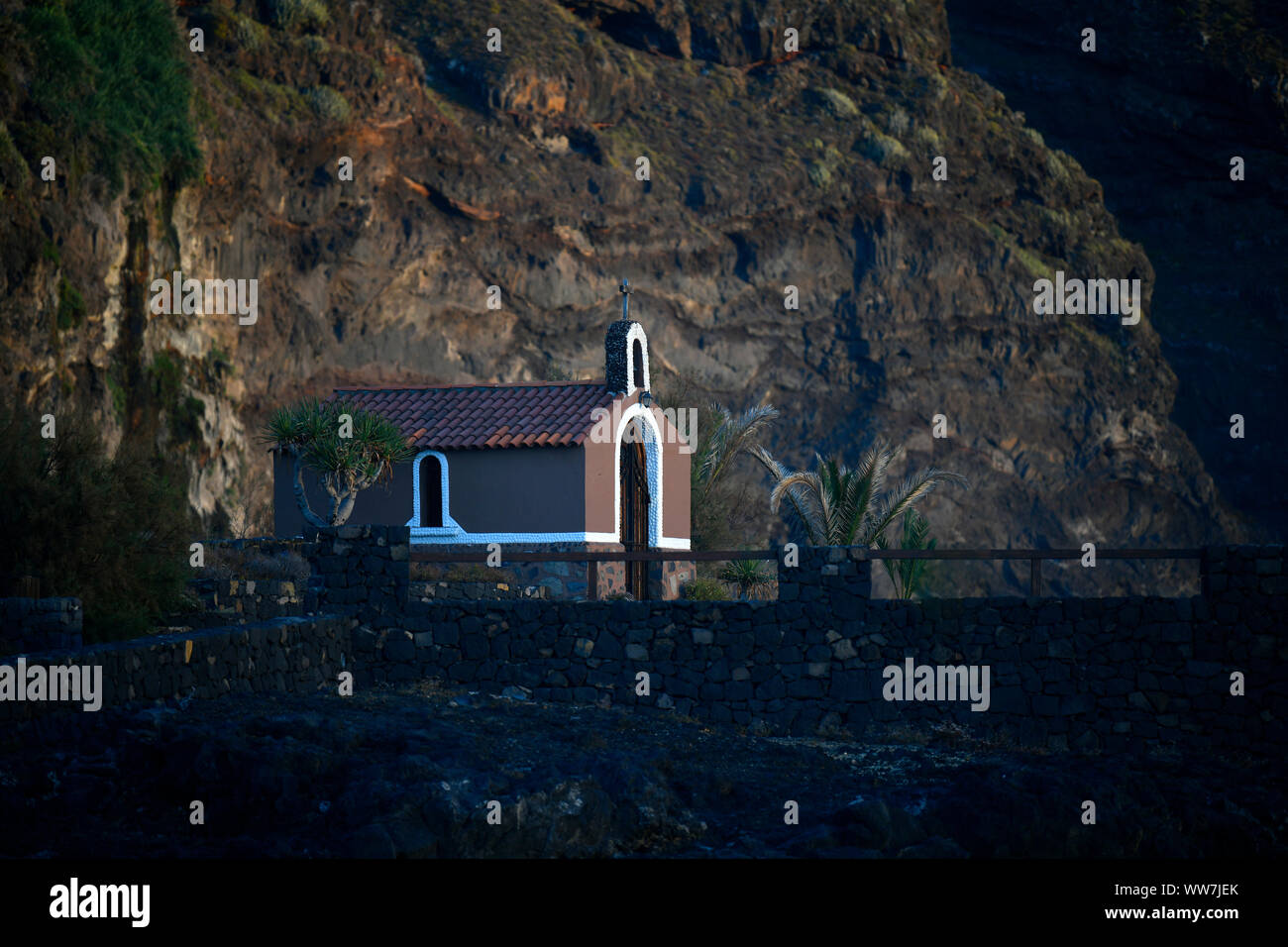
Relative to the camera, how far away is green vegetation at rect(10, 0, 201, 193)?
2947 centimetres

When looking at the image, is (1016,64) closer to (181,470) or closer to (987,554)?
(181,470)

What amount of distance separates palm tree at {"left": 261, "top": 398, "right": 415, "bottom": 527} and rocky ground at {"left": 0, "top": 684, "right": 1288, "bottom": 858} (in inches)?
432

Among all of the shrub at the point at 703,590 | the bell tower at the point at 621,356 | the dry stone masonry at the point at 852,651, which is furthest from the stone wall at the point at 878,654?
the bell tower at the point at 621,356

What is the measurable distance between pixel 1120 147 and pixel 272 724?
175 feet

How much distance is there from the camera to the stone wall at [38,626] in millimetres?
15164

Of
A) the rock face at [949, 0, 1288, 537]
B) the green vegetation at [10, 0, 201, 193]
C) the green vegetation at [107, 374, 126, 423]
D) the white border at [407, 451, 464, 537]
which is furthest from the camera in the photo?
the rock face at [949, 0, 1288, 537]

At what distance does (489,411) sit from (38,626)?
50.6ft

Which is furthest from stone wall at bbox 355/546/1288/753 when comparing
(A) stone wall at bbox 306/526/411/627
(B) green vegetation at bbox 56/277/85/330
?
(B) green vegetation at bbox 56/277/85/330

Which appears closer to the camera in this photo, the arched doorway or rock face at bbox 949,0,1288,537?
the arched doorway

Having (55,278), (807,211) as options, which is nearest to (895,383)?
(807,211)

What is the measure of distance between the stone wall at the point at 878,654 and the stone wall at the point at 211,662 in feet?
3.39

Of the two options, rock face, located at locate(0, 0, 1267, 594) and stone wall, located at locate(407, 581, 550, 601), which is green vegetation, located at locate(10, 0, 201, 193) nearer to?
rock face, located at locate(0, 0, 1267, 594)

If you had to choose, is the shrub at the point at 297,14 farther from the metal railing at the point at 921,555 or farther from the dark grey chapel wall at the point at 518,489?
the metal railing at the point at 921,555
